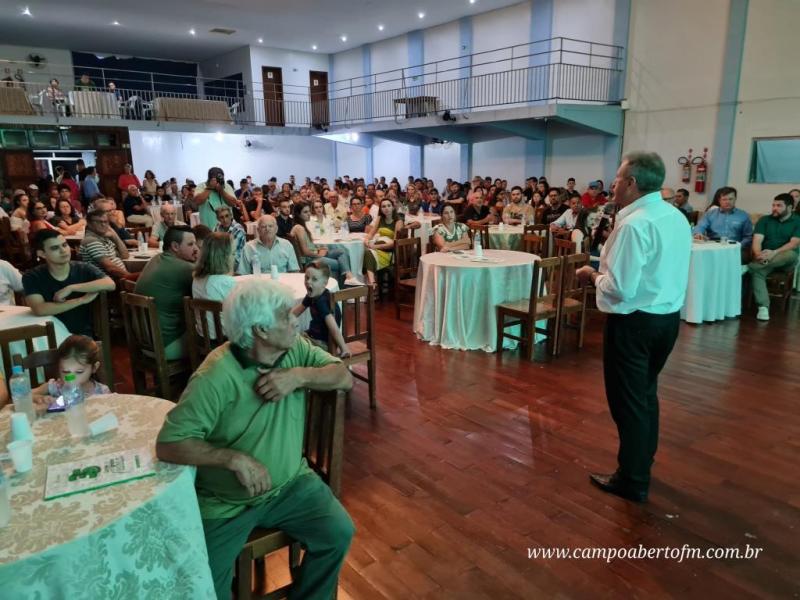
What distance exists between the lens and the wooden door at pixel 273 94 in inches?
643

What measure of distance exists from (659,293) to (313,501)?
159 centimetres

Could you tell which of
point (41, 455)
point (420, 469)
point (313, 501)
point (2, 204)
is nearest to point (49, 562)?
point (41, 455)

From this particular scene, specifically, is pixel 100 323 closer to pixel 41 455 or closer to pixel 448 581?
pixel 41 455

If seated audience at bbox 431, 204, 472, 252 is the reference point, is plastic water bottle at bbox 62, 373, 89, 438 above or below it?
below

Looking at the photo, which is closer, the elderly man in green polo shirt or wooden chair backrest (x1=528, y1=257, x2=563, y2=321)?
the elderly man in green polo shirt

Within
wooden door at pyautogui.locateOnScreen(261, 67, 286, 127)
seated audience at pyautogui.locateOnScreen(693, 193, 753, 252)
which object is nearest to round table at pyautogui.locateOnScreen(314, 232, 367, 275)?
seated audience at pyautogui.locateOnScreen(693, 193, 753, 252)

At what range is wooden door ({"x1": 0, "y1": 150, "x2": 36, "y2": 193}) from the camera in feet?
39.9

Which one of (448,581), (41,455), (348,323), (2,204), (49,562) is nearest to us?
(49,562)

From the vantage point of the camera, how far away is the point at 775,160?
26.4 feet

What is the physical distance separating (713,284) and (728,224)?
48.5 inches

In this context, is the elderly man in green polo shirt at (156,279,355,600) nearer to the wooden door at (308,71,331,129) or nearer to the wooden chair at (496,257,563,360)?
the wooden chair at (496,257,563,360)

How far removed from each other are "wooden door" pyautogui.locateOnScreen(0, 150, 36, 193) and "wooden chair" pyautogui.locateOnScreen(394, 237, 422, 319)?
437 inches

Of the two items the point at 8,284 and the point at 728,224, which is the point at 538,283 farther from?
the point at 8,284

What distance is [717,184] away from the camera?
8.78 metres
